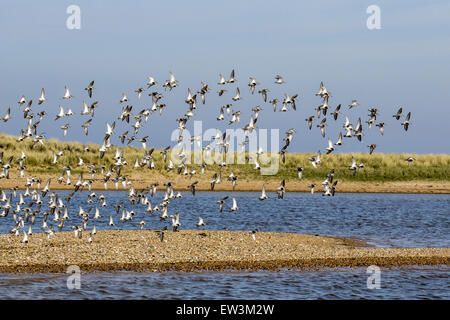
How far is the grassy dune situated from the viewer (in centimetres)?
7381

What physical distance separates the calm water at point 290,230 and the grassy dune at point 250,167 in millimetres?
5589

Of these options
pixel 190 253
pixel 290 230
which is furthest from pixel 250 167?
pixel 190 253

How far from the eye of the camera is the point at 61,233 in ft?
118

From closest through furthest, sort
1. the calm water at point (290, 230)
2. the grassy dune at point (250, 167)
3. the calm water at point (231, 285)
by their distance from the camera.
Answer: the calm water at point (231, 285) → the calm water at point (290, 230) → the grassy dune at point (250, 167)

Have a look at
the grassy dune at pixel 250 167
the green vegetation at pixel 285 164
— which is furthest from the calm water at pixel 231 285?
the green vegetation at pixel 285 164

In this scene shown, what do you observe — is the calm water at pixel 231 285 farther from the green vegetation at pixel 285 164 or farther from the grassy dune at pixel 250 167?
the green vegetation at pixel 285 164

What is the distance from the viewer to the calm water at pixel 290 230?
24.0m

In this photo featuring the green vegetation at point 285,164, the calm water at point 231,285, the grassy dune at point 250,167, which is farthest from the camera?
the green vegetation at point 285,164

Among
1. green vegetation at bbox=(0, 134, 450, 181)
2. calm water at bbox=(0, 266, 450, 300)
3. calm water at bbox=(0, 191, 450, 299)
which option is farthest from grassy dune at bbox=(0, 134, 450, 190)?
calm water at bbox=(0, 266, 450, 300)

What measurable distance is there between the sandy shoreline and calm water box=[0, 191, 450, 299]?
3.52 feet

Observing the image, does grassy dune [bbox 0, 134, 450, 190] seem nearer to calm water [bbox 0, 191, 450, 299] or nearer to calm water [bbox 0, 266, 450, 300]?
calm water [bbox 0, 191, 450, 299]

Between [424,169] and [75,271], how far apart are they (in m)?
62.5

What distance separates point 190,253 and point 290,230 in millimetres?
12041
